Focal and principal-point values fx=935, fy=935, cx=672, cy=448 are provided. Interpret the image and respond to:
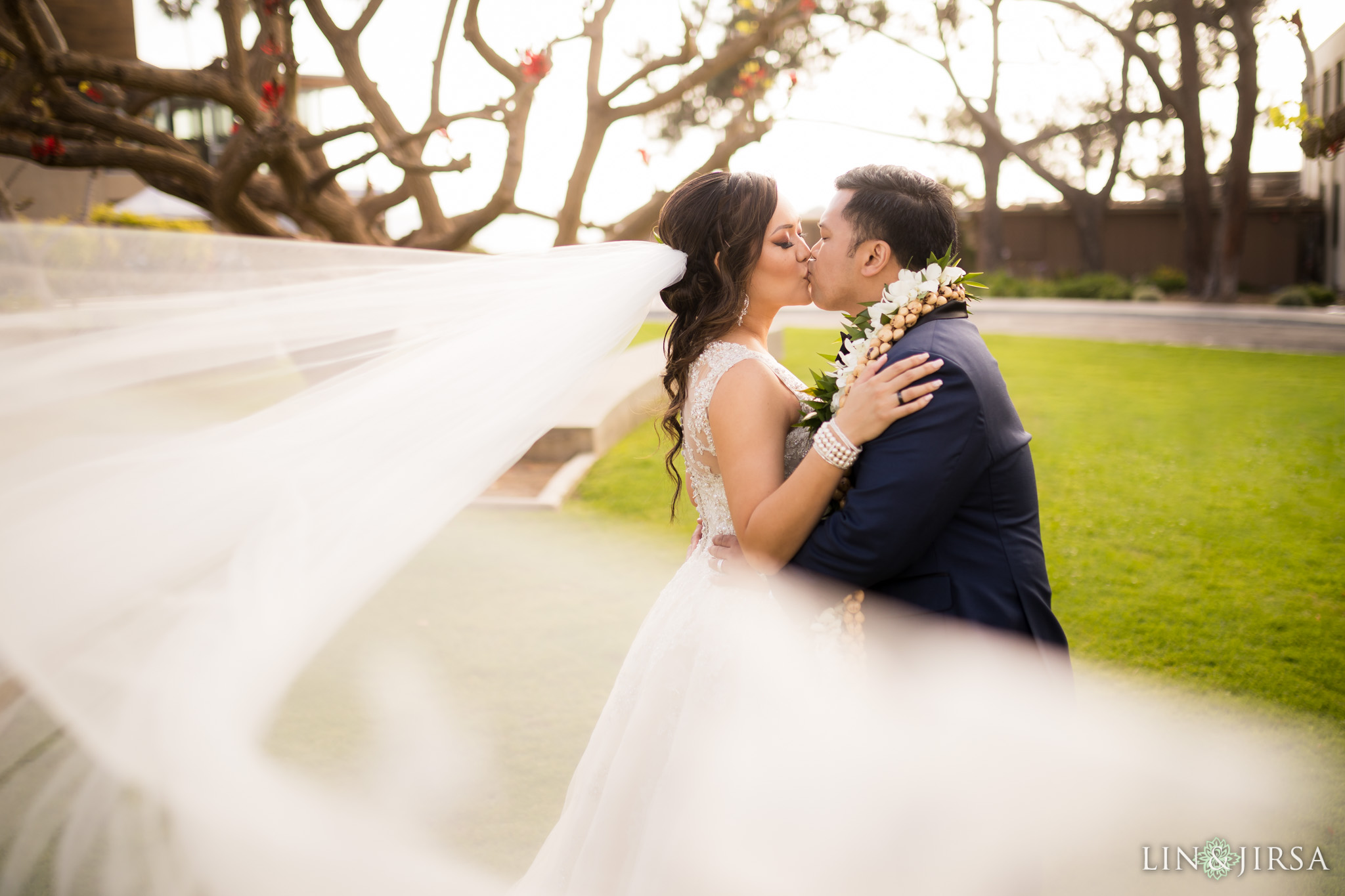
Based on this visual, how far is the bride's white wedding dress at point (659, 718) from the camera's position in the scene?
249 cm

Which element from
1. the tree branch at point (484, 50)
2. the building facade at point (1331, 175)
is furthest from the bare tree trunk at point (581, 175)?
the building facade at point (1331, 175)

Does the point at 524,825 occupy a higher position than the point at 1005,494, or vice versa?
the point at 1005,494

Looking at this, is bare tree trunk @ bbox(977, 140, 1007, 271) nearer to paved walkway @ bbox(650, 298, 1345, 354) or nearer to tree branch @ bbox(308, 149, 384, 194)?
paved walkway @ bbox(650, 298, 1345, 354)

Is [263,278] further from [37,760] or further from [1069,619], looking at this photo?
[1069,619]

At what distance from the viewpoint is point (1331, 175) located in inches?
1093

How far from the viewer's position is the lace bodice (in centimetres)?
256

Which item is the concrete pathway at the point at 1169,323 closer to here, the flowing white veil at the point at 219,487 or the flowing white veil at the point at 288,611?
the flowing white veil at the point at 288,611

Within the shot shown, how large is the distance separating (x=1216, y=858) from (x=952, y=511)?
2.09m

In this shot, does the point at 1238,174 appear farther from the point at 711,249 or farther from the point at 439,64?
the point at 711,249

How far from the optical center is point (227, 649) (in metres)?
2.11

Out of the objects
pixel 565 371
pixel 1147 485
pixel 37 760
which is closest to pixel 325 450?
pixel 565 371

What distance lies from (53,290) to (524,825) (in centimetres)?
226

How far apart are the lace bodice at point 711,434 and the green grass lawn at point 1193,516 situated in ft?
9.96

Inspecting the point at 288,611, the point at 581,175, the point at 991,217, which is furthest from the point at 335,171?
the point at 991,217
